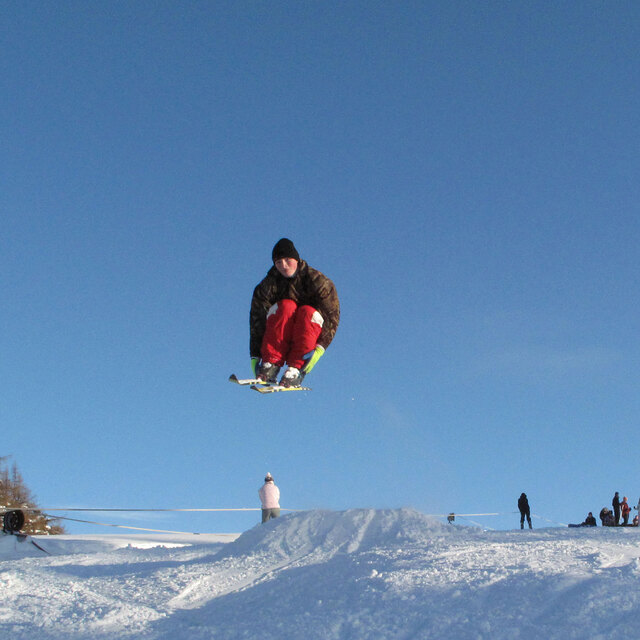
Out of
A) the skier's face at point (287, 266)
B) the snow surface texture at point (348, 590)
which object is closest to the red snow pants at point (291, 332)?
the skier's face at point (287, 266)

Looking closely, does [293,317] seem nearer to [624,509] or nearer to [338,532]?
[338,532]

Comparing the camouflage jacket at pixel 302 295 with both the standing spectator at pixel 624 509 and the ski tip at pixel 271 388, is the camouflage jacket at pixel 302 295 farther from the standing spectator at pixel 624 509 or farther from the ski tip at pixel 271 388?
the standing spectator at pixel 624 509

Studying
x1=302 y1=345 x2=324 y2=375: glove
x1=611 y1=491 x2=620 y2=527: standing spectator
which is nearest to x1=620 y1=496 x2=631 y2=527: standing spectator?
x1=611 y1=491 x2=620 y2=527: standing spectator

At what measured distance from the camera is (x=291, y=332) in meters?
9.12

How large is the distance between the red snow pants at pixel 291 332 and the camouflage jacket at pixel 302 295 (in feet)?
0.29

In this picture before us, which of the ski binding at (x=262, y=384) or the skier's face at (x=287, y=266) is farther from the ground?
the skier's face at (x=287, y=266)

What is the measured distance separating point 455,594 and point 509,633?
0.87m

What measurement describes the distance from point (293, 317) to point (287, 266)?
722 millimetres

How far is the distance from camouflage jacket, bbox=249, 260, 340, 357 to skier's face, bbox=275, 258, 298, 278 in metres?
0.09

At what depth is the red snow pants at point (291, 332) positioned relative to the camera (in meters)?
8.91

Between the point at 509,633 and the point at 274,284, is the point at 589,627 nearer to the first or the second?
the point at 509,633

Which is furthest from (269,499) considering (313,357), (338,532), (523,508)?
(523,508)

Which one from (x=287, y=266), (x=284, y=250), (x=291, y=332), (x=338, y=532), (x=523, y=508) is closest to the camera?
(x=284, y=250)

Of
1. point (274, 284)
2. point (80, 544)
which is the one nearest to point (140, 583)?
point (274, 284)
